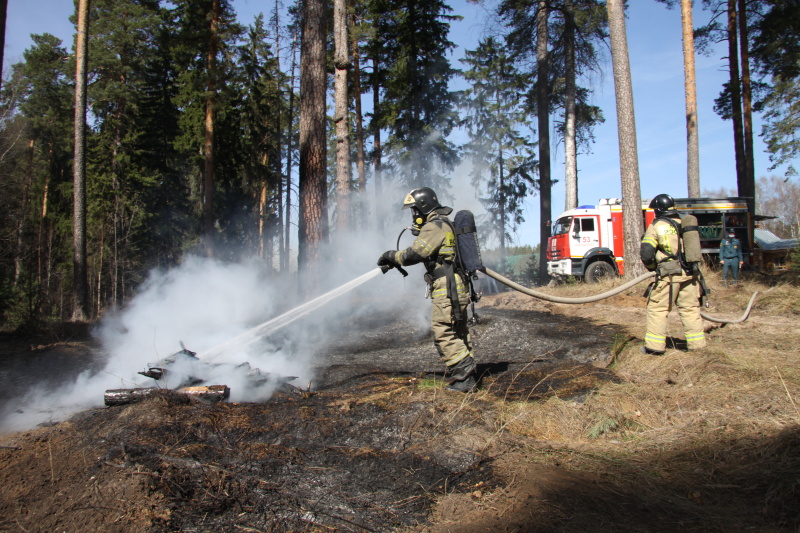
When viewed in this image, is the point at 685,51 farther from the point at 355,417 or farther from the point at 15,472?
the point at 15,472

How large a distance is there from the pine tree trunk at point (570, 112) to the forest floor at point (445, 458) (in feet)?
46.8

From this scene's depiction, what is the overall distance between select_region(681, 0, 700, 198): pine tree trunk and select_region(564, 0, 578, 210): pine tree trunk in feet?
11.7

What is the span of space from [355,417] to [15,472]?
2.17 meters

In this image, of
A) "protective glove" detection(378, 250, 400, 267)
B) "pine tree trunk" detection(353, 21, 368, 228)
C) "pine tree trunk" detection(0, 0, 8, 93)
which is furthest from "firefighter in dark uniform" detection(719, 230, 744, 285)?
"pine tree trunk" detection(0, 0, 8, 93)

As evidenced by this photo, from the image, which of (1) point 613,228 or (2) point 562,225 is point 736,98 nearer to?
(1) point 613,228

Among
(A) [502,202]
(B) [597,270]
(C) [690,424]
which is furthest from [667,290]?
(A) [502,202]

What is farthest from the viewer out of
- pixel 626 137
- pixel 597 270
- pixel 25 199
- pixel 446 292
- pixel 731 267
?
pixel 25 199

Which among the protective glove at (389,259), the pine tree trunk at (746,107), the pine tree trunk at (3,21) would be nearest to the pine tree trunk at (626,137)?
the protective glove at (389,259)

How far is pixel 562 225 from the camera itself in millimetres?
17453

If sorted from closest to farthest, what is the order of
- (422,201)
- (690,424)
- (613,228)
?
(690,424), (422,201), (613,228)

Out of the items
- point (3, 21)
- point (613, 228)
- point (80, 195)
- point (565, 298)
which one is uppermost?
point (3, 21)

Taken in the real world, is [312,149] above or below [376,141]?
below

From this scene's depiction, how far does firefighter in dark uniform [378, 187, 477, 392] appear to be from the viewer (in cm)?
477

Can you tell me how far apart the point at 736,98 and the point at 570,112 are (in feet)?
21.2
